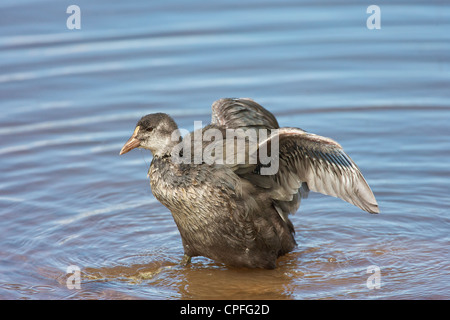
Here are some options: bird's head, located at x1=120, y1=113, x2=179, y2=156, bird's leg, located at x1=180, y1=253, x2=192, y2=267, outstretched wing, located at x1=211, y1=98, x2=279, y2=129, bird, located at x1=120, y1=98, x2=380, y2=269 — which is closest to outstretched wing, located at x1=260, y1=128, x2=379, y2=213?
bird, located at x1=120, y1=98, x2=380, y2=269

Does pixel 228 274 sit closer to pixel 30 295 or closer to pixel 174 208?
pixel 174 208

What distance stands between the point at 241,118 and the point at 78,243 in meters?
1.83

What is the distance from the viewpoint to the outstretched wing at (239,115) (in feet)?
22.5

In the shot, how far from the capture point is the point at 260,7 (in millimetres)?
12188

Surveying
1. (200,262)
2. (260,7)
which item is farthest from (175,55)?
(200,262)

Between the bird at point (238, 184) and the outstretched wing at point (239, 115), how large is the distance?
0.16 meters

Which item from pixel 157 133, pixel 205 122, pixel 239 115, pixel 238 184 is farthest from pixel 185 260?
pixel 205 122

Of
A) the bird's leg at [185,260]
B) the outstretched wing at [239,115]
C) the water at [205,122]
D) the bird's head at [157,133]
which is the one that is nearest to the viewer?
the bird's head at [157,133]

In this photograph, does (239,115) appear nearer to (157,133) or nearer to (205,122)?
(157,133)

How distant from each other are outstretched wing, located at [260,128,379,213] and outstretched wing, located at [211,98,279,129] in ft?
1.86

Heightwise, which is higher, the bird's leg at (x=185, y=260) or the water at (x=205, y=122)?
the water at (x=205, y=122)

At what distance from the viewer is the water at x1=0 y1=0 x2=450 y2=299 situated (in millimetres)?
6578

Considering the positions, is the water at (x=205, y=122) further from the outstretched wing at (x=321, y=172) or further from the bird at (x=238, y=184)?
the outstretched wing at (x=321, y=172)

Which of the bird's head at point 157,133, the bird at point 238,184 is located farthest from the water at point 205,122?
the bird's head at point 157,133
